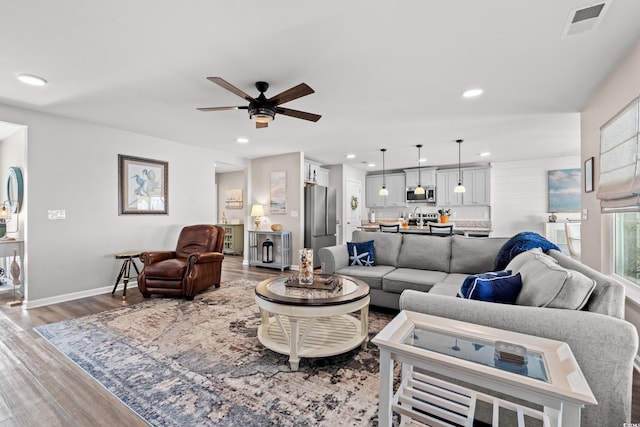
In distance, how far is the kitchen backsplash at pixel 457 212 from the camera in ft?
24.7

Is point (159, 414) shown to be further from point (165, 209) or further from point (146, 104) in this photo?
point (165, 209)

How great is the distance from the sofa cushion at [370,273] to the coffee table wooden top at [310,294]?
2.04 ft

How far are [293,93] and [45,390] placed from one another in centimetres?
279

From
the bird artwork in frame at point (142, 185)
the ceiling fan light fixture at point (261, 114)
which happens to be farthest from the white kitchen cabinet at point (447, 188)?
the bird artwork in frame at point (142, 185)

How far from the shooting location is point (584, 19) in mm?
1928

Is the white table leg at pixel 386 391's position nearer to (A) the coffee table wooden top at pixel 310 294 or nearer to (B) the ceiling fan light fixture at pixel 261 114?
(A) the coffee table wooden top at pixel 310 294

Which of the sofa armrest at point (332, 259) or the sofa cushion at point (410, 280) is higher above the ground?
the sofa armrest at point (332, 259)

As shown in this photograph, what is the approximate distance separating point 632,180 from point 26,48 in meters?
4.69

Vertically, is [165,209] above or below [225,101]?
below

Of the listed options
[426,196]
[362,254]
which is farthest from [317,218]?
[426,196]

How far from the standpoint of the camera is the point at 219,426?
1.59 metres

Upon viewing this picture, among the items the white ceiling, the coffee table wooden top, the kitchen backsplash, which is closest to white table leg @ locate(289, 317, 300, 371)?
the coffee table wooden top

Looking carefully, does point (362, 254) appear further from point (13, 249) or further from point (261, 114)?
point (13, 249)

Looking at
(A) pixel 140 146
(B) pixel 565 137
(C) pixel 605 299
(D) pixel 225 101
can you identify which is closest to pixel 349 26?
(D) pixel 225 101
